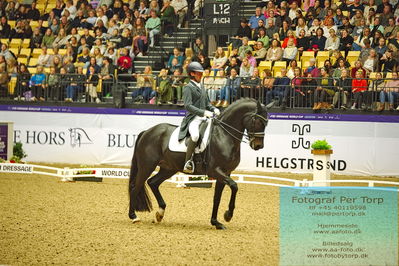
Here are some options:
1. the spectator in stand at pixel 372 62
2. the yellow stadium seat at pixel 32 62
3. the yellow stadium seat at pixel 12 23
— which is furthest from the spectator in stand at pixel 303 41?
the yellow stadium seat at pixel 12 23

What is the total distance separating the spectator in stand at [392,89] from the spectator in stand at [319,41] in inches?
119

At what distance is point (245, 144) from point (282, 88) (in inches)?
78.7

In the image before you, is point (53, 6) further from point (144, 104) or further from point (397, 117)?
point (397, 117)

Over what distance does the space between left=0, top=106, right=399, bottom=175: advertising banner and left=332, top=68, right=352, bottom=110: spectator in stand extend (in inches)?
17.0

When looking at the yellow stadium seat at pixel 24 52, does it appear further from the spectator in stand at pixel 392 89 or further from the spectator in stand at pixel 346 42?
the spectator in stand at pixel 392 89

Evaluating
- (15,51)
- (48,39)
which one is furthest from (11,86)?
(15,51)

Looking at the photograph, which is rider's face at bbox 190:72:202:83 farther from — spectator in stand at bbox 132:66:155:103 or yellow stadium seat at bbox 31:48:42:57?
yellow stadium seat at bbox 31:48:42:57

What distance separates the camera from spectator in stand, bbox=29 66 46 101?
24.0 m

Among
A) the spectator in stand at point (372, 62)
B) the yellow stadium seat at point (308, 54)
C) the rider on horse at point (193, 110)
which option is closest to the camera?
the rider on horse at point (193, 110)

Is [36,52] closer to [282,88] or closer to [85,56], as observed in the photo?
[85,56]

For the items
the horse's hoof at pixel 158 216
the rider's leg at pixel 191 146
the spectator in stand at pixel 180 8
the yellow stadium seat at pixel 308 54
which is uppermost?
the spectator in stand at pixel 180 8

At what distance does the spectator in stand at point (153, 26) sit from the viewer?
25.5 metres

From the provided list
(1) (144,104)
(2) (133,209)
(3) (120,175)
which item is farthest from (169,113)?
(2) (133,209)

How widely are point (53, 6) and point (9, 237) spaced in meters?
20.6
